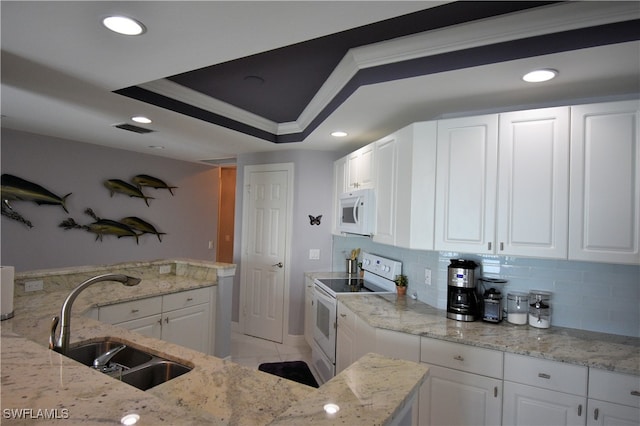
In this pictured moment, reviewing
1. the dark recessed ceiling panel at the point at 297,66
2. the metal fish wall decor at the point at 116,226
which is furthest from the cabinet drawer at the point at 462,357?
the metal fish wall decor at the point at 116,226

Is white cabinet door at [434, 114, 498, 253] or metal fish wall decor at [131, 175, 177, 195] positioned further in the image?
metal fish wall decor at [131, 175, 177, 195]

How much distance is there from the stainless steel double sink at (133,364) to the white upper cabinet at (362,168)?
81.2 inches

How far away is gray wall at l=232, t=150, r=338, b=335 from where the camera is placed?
401cm

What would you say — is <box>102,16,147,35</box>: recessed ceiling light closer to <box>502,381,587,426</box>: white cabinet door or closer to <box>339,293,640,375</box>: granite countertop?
<box>339,293,640,375</box>: granite countertop

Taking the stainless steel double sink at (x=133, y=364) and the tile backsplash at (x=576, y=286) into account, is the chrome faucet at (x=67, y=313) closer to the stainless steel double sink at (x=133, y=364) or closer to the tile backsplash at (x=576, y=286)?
the stainless steel double sink at (x=133, y=364)

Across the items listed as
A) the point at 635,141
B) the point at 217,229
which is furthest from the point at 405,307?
the point at 217,229

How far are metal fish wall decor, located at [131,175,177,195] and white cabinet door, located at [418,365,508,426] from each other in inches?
170

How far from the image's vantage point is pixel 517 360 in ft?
5.87

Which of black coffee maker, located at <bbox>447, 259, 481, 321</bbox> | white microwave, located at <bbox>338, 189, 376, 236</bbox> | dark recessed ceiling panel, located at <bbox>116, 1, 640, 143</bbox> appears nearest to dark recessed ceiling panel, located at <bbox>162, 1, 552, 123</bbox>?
dark recessed ceiling panel, located at <bbox>116, 1, 640, 143</bbox>

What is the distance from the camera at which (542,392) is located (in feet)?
5.73

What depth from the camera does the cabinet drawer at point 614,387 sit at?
158 cm

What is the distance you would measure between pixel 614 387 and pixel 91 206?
504cm

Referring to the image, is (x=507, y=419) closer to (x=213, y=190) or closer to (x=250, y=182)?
(x=250, y=182)

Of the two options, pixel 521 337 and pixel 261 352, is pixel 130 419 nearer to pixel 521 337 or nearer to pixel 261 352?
pixel 521 337
